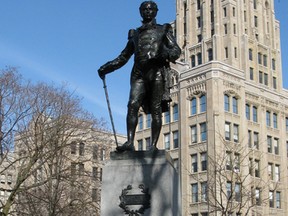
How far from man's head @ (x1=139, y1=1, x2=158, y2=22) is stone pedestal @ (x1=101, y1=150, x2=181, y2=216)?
101 inches

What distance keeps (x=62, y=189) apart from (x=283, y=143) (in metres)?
39.7

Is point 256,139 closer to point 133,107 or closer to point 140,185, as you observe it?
point 133,107

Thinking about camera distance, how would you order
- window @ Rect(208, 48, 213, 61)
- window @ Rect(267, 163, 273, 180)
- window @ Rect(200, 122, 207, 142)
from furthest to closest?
window @ Rect(208, 48, 213, 61), window @ Rect(267, 163, 273, 180), window @ Rect(200, 122, 207, 142)

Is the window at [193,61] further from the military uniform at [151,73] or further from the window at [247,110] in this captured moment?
the military uniform at [151,73]

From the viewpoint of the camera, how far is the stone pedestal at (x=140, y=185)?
9.82 meters

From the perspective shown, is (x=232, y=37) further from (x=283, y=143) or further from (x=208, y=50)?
(x=283, y=143)

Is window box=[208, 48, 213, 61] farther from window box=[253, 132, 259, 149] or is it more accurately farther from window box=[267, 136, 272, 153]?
window box=[267, 136, 272, 153]

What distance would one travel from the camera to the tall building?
193 feet

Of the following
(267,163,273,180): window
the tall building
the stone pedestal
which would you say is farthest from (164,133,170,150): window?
the stone pedestal

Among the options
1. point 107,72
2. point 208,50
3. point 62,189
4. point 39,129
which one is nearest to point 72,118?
point 39,129

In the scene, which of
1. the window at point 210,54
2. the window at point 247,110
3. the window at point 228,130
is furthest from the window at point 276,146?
the window at point 210,54

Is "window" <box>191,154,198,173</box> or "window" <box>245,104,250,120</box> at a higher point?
"window" <box>245,104,250,120</box>

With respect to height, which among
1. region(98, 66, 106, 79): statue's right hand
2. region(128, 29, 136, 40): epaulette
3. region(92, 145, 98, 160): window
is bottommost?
region(98, 66, 106, 79): statue's right hand

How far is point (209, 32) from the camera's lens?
67.5 metres
